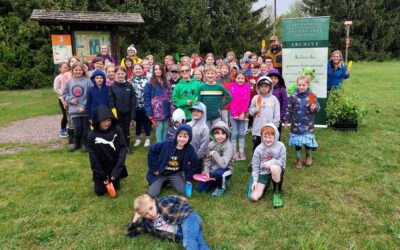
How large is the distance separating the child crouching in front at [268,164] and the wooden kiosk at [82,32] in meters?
7.73

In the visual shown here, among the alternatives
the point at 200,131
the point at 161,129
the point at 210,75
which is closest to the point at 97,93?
the point at 161,129

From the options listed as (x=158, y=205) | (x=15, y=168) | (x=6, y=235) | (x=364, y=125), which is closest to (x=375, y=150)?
(x=364, y=125)

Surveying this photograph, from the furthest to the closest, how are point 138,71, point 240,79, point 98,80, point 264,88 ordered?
point 138,71 → point 98,80 → point 240,79 → point 264,88

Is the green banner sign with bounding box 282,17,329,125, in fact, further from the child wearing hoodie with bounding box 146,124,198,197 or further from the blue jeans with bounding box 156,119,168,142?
the child wearing hoodie with bounding box 146,124,198,197

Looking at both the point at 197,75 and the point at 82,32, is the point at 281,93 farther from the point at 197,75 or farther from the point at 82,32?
the point at 82,32

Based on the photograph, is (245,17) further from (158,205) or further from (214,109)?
(158,205)

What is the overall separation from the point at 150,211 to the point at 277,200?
1.78m

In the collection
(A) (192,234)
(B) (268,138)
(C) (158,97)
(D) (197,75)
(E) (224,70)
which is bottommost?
(A) (192,234)

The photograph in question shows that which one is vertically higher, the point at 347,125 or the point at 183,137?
the point at 183,137

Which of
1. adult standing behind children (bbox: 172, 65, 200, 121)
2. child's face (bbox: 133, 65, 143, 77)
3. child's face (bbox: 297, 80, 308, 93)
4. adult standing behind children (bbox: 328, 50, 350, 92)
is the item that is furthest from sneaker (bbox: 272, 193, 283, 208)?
adult standing behind children (bbox: 328, 50, 350, 92)

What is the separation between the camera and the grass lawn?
3.71m

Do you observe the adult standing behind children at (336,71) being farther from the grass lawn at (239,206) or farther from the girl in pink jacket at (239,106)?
the girl in pink jacket at (239,106)

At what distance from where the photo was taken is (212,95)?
20.0ft

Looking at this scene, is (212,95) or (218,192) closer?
(218,192)
